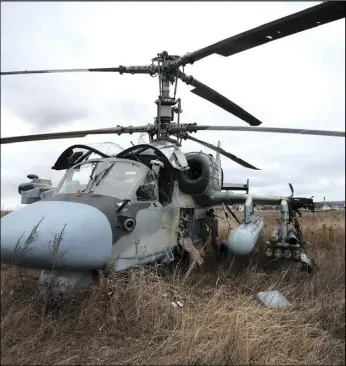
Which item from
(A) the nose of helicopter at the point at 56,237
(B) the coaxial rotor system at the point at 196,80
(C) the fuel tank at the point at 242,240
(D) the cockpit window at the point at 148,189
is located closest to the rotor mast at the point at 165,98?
(B) the coaxial rotor system at the point at 196,80

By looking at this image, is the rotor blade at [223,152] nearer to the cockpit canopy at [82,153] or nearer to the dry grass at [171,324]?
the cockpit canopy at [82,153]

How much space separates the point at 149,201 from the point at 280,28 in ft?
10.3

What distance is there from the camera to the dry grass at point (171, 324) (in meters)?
3.54

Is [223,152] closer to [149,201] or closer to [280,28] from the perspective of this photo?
[149,201]

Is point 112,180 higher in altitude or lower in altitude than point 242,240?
higher

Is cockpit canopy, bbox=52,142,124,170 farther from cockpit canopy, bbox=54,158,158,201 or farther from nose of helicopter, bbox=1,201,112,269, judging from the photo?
nose of helicopter, bbox=1,201,112,269

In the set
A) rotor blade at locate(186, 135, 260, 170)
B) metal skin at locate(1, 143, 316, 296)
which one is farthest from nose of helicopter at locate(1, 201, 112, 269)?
rotor blade at locate(186, 135, 260, 170)

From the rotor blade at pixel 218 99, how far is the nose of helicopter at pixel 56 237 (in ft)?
13.4

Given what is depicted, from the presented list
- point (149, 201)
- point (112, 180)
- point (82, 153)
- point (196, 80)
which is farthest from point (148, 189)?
point (196, 80)

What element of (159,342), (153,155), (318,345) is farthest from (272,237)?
(159,342)

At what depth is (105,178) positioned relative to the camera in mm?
6148

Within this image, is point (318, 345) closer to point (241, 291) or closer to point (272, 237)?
point (241, 291)

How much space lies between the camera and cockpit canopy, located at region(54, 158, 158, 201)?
19.7 feet

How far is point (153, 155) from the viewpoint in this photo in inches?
270
